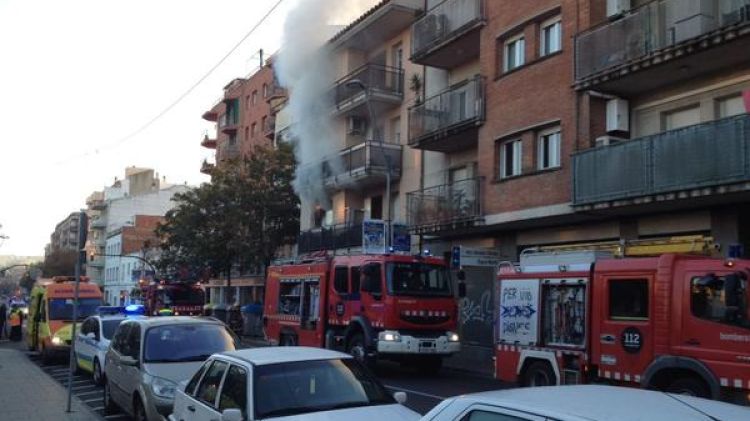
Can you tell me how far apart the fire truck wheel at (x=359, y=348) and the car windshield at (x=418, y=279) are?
1.45 meters

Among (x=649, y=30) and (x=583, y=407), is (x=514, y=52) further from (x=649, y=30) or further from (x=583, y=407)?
(x=583, y=407)

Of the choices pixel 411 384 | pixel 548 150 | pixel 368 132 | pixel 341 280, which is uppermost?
pixel 368 132

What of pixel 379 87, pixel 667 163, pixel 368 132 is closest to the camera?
pixel 667 163

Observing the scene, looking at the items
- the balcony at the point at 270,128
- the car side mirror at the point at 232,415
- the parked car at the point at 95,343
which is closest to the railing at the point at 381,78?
the parked car at the point at 95,343

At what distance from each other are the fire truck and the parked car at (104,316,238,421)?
6873 mm

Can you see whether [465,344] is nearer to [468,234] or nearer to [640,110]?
[468,234]

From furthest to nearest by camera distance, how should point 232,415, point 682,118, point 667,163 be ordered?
point 682,118
point 667,163
point 232,415

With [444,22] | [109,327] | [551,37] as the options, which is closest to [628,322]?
[109,327]

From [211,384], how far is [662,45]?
13131mm

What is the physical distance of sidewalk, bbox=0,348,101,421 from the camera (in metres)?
11.3

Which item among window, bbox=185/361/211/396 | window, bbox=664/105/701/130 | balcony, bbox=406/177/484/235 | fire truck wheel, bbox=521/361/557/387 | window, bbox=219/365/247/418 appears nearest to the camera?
window, bbox=219/365/247/418

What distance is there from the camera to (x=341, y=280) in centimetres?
1902

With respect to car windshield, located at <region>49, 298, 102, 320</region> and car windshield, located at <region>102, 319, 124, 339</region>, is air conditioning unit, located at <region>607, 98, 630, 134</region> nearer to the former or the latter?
car windshield, located at <region>102, 319, 124, 339</region>

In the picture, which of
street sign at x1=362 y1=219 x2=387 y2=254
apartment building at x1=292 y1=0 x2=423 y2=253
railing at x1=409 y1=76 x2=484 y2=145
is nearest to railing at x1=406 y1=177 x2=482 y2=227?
apartment building at x1=292 y1=0 x2=423 y2=253
